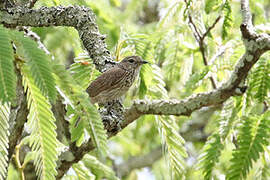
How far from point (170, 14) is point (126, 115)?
1573 mm

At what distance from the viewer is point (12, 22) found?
3193 mm

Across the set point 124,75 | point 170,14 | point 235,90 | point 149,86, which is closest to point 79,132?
point 235,90

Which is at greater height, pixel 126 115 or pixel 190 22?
pixel 190 22

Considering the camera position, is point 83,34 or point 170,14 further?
point 170,14

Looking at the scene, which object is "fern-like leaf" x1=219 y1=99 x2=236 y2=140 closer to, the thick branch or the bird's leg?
the bird's leg

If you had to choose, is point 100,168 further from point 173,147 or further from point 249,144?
A: point 249,144

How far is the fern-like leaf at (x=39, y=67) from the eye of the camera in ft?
6.64

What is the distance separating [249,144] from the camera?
325cm

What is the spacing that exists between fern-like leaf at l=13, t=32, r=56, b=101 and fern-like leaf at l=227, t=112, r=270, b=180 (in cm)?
158

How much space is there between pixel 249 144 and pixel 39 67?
5.73 ft

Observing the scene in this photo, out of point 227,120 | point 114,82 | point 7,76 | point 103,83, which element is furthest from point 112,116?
point 7,76

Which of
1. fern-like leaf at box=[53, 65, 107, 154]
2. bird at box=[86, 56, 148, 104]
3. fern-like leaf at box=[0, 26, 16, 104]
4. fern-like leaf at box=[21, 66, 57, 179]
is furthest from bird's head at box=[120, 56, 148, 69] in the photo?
fern-like leaf at box=[0, 26, 16, 104]

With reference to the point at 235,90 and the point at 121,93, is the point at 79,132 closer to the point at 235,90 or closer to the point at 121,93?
the point at 235,90

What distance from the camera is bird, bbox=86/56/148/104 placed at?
4105 mm
